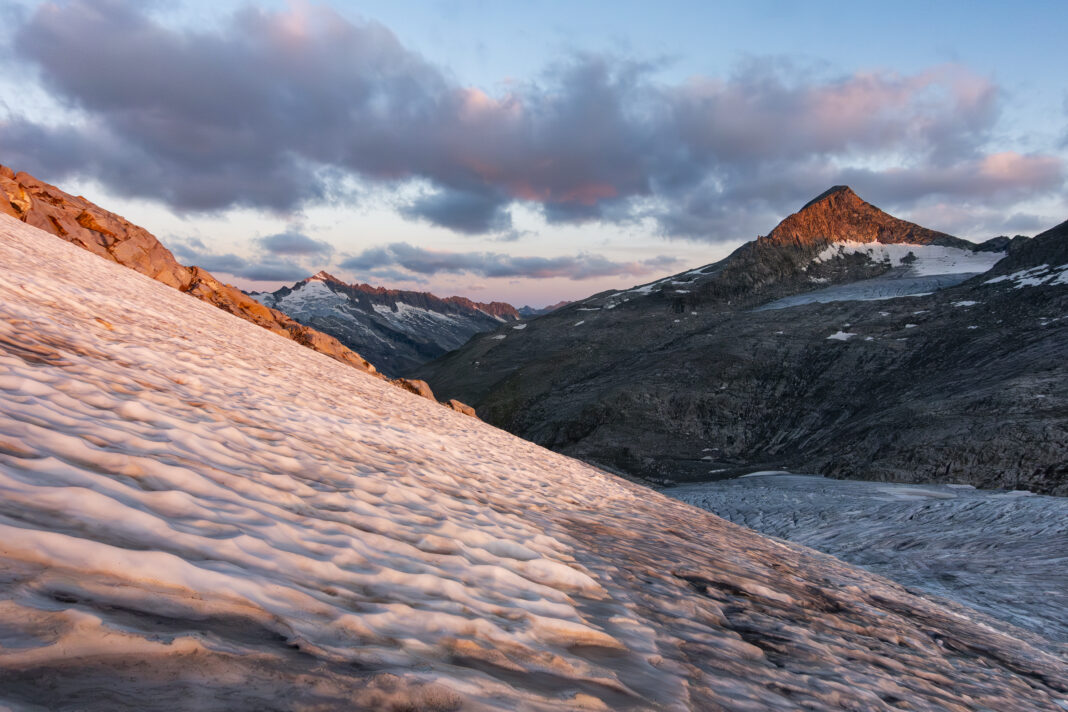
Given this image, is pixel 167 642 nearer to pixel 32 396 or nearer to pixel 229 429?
pixel 32 396

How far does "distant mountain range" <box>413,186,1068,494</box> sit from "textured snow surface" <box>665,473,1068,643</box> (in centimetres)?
1136

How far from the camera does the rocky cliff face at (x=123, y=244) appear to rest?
88.3 feet

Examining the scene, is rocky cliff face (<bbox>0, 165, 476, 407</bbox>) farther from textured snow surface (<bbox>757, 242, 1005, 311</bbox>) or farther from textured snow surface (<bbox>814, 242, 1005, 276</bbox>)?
textured snow surface (<bbox>814, 242, 1005, 276</bbox>)

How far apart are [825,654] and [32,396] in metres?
8.05

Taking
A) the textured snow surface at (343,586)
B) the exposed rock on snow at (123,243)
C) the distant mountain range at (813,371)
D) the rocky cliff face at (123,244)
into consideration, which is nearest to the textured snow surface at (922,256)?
the distant mountain range at (813,371)

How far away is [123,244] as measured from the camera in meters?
28.4

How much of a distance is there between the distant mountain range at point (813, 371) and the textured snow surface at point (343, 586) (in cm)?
3610

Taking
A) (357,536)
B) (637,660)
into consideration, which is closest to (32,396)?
(357,536)

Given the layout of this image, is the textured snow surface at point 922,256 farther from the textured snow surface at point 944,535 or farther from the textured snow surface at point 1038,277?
the textured snow surface at point 944,535

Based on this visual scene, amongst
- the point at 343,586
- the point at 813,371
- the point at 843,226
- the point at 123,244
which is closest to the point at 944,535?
the point at 343,586

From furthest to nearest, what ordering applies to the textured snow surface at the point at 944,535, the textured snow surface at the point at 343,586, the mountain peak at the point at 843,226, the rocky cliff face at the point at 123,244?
the mountain peak at the point at 843,226 → the rocky cliff face at the point at 123,244 → the textured snow surface at the point at 944,535 → the textured snow surface at the point at 343,586

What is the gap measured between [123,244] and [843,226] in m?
153

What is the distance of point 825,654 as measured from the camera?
5293 mm

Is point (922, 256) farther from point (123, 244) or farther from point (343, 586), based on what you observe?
point (343, 586)
